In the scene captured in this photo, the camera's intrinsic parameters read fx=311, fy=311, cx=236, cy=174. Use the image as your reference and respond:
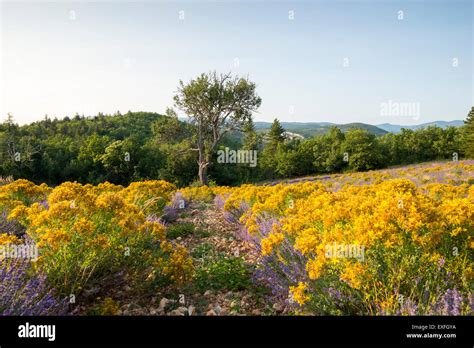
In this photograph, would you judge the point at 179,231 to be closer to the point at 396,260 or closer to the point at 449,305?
the point at 396,260

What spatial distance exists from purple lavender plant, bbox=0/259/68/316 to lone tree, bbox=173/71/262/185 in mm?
19801

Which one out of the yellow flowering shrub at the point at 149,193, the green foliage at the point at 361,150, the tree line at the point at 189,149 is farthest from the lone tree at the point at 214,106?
the green foliage at the point at 361,150

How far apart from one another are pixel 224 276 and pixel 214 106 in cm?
2050

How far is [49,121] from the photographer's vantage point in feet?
159

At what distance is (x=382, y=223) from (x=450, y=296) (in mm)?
694

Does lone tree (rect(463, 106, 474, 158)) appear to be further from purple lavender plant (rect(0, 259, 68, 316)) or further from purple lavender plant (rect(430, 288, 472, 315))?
purple lavender plant (rect(0, 259, 68, 316))

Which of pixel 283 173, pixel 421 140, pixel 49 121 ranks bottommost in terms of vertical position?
pixel 283 173

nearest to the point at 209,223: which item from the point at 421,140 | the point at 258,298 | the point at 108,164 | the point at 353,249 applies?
the point at 258,298

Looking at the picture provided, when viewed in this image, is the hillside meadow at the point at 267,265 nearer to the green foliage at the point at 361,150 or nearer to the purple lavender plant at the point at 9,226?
the purple lavender plant at the point at 9,226

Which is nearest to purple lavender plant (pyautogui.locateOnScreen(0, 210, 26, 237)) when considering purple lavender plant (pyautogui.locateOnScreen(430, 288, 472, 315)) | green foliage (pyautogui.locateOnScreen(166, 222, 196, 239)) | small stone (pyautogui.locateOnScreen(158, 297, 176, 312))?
green foliage (pyautogui.locateOnScreen(166, 222, 196, 239))

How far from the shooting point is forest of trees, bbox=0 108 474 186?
25.1m

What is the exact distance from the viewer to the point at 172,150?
2469cm

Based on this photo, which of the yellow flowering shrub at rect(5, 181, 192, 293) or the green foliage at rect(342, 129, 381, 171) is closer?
the yellow flowering shrub at rect(5, 181, 192, 293)
